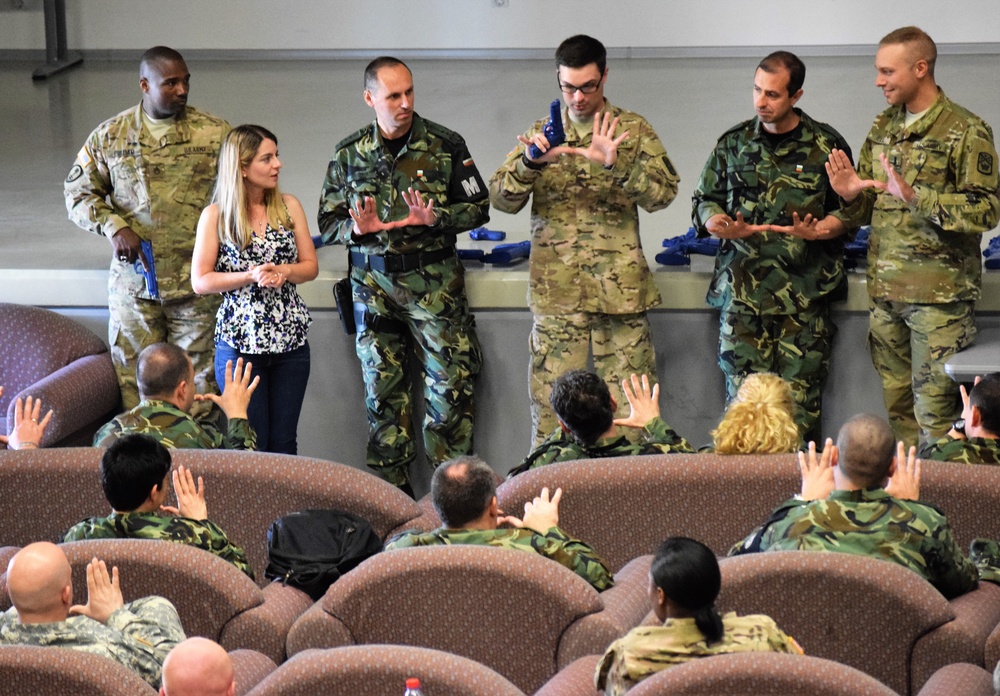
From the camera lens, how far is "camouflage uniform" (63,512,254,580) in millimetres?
3369

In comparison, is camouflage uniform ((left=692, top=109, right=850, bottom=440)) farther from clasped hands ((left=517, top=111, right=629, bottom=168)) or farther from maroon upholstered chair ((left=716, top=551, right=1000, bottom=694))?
maroon upholstered chair ((left=716, top=551, right=1000, bottom=694))

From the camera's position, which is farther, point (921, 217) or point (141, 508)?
point (921, 217)

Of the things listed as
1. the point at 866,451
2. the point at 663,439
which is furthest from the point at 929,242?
the point at 866,451

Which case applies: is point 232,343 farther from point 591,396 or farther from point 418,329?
point 591,396

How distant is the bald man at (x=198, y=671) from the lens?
238 centimetres

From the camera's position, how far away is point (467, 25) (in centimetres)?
1188

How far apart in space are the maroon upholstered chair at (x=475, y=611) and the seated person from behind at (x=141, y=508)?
0.48 metres

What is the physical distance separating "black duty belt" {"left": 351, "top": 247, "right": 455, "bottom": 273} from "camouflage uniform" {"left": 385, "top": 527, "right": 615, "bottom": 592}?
1854 millimetres

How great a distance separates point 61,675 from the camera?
2.47 meters

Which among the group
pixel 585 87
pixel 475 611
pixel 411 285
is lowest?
pixel 475 611

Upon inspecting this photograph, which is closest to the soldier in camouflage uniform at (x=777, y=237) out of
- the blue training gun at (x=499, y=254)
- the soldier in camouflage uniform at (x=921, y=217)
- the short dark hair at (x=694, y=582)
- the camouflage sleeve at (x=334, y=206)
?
the soldier in camouflage uniform at (x=921, y=217)

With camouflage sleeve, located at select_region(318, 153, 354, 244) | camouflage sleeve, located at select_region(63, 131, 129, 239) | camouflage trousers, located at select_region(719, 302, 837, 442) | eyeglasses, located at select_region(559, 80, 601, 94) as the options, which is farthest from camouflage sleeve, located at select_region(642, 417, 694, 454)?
camouflage sleeve, located at select_region(63, 131, 129, 239)

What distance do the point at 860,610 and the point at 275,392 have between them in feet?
8.51

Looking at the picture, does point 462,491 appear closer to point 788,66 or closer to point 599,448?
point 599,448
